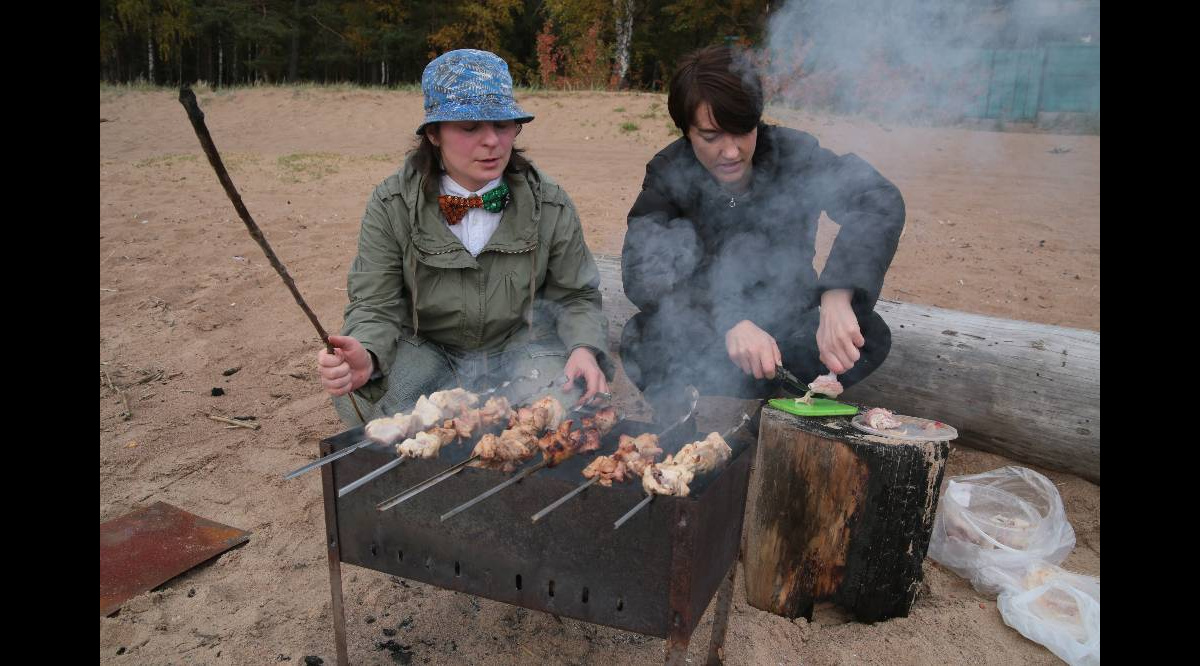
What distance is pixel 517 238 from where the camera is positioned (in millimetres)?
3256

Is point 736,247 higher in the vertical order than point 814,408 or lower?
higher

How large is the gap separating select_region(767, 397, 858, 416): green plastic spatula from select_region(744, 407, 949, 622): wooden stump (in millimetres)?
33

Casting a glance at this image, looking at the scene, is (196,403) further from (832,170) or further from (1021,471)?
(1021,471)

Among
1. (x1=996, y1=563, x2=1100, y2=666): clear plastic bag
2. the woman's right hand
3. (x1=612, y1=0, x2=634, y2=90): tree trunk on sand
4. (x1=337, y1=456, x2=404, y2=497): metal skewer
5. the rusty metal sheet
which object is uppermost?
(x1=612, y1=0, x2=634, y2=90): tree trunk on sand

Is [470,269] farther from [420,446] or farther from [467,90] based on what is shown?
[420,446]

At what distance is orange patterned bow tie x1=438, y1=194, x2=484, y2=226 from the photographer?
315cm

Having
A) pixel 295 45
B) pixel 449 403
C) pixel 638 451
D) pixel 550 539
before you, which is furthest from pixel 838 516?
pixel 295 45

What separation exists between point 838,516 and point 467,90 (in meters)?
2.21

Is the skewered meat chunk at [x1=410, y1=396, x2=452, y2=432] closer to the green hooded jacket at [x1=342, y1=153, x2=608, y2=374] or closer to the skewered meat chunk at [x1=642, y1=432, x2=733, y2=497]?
the green hooded jacket at [x1=342, y1=153, x2=608, y2=374]

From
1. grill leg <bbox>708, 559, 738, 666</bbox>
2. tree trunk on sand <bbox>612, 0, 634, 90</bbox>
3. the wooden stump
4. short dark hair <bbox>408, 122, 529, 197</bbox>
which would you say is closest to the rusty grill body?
grill leg <bbox>708, 559, 738, 666</bbox>

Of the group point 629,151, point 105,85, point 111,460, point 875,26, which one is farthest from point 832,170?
point 105,85

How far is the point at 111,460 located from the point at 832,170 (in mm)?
3891

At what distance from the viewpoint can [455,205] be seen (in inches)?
124

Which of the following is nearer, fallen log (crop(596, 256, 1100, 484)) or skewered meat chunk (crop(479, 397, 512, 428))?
skewered meat chunk (crop(479, 397, 512, 428))
